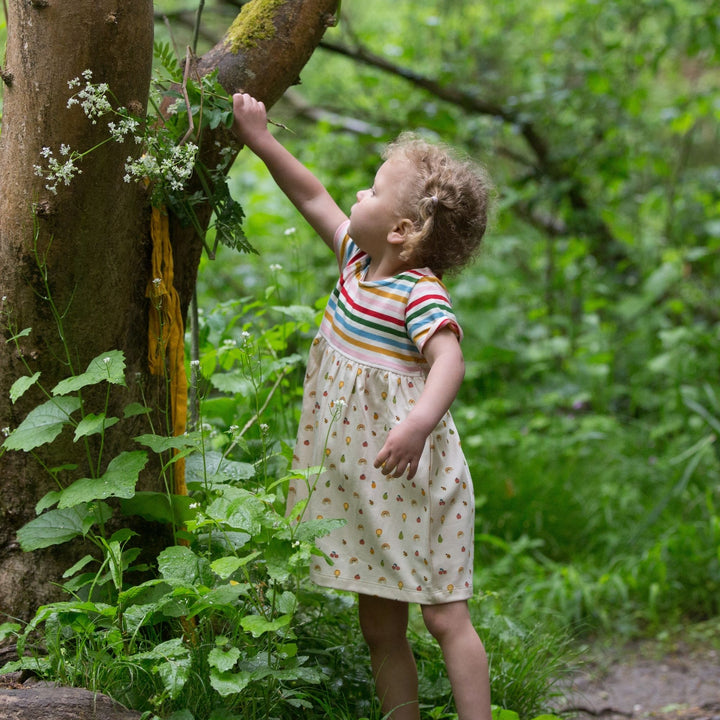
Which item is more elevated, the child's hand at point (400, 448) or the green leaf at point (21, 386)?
the green leaf at point (21, 386)

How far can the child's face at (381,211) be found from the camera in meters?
2.05

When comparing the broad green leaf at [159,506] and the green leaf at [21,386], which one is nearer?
the green leaf at [21,386]

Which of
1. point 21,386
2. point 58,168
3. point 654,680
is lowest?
point 654,680

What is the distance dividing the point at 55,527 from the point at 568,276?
Answer: 4.80m

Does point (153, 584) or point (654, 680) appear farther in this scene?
point (654, 680)

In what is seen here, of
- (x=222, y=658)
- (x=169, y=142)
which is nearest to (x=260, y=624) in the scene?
(x=222, y=658)

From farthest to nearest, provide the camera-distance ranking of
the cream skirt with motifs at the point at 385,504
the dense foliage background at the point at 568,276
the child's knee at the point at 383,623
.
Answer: the dense foliage background at the point at 568,276 < the child's knee at the point at 383,623 < the cream skirt with motifs at the point at 385,504

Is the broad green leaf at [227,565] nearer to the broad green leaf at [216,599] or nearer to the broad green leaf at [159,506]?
the broad green leaf at [216,599]

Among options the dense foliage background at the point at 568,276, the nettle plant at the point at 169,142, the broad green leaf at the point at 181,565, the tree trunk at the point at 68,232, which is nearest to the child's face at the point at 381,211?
the nettle plant at the point at 169,142

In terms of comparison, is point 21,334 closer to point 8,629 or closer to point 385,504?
point 8,629

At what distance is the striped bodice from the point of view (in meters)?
1.96

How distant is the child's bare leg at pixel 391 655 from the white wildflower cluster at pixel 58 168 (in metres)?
1.18

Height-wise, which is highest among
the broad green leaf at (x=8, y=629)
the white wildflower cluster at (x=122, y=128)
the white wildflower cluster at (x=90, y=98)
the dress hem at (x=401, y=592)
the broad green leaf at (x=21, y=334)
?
the white wildflower cluster at (x=90, y=98)

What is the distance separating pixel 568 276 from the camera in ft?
20.0
